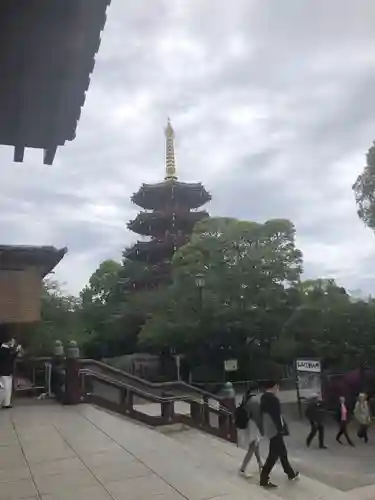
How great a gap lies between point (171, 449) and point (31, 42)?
7.13 m

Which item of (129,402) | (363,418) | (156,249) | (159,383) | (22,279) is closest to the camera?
(22,279)

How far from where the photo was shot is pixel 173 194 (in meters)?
50.3

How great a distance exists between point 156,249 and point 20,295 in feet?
137

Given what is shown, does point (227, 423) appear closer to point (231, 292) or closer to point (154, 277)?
point (231, 292)

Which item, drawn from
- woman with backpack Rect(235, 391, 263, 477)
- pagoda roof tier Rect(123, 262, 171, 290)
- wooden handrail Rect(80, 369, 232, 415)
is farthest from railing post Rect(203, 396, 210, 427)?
pagoda roof tier Rect(123, 262, 171, 290)

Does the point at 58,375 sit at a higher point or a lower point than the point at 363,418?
higher

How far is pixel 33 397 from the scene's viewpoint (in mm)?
14492

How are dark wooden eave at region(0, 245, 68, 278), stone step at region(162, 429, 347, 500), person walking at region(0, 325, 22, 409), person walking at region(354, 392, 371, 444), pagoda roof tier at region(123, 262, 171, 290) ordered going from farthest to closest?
pagoda roof tier at region(123, 262, 171, 290) < person walking at region(354, 392, 371, 444) < person walking at region(0, 325, 22, 409) < stone step at region(162, 429, 347, 500) < dark wooden eave at region(0, 245, 68, 278)

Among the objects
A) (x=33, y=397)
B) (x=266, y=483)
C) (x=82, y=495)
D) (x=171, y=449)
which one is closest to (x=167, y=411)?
(x=171, y=449)

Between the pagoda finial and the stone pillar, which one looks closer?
the stone pillar

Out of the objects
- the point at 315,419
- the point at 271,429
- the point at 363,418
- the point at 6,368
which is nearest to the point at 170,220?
the point at 363,418

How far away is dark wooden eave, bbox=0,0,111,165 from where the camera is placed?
276 centimetres

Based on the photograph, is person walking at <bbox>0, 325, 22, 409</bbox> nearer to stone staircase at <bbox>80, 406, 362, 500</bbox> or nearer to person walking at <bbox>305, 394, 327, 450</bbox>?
stone staircase at <bbox>80, 406, 362, 500</bbox>

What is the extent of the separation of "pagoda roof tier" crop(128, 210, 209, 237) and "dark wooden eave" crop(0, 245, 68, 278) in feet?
136
